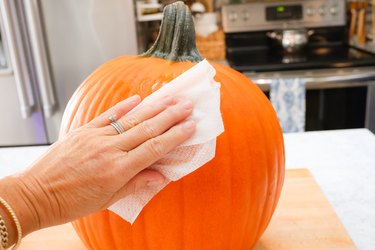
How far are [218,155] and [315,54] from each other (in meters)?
1.81

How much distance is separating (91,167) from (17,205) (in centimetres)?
8

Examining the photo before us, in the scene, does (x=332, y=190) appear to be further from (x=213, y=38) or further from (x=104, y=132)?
(x=213, y=38)

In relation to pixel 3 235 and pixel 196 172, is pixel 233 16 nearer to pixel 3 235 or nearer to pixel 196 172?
pixel 196 172

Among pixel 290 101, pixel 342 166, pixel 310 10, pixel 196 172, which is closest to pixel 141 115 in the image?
pixel 196 172

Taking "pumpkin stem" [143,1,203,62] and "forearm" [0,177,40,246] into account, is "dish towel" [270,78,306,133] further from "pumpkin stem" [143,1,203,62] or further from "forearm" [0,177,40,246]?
"forearm" [0,177,40,246]

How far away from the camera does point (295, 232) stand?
0.70 metres

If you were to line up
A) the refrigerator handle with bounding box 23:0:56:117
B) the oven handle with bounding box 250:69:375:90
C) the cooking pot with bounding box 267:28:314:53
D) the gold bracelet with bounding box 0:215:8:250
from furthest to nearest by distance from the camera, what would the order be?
the cooking pot with bounding box 267:28:314:53
the refrigerator handle with bounding box 23:0:56:117
the oven handle with bounding box 250:69:375:90
the gold bracelet with bounding box 0:215:8:250

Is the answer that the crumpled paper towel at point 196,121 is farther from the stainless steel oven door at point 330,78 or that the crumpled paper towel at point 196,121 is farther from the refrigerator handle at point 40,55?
the refrigerator handle at point 40,55

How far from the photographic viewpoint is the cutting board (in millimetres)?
666

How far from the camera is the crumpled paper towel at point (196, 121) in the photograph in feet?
1.55

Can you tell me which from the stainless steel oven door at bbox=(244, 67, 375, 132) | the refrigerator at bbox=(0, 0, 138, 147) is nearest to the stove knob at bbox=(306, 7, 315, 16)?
the stainless steel oven door at bbox=(244, 67, 375, 132)

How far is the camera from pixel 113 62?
26.6 inches

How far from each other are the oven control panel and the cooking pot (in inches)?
3.7

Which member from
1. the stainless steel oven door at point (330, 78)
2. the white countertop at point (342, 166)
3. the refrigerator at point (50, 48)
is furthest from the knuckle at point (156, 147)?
the refrigerator at point (50, 48)
